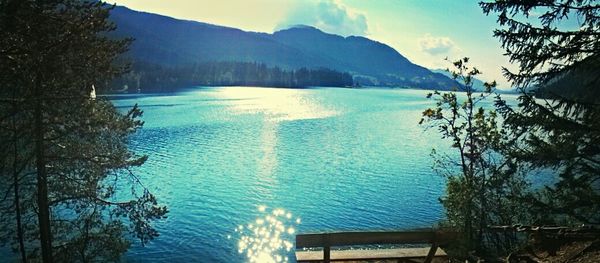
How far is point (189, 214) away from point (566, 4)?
2645 cm

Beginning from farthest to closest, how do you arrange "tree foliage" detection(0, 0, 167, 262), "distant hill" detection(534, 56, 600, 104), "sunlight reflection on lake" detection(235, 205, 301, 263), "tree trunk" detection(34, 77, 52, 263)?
"sunlight reflection on lake" detection(235, 205, 301, 263) < "tree trunk" detection(34, 77, 52, 263) < "tree foliage" detection(0, 0, 167, 262) < "distant hill" detection(534, 56, 600, 104)

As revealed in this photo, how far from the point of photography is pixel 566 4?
37.3ft

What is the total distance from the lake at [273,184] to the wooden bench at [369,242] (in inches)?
391

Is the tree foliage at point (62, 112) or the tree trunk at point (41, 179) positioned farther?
the tree trunk at point (41, 179)

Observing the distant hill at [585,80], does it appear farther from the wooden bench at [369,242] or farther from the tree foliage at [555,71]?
the wooden bench at [369,242]

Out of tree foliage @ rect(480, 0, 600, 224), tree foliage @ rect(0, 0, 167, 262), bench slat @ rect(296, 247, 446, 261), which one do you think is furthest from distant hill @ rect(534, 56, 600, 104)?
tree foliage @ rect(0, 0, 167, 262)

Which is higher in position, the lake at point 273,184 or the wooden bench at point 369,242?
the wooden bench at point 369,242

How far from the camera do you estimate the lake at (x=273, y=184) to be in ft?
90.2

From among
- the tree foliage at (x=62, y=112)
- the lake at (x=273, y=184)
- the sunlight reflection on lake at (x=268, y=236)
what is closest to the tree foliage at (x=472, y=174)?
the lake at (x=273, y=184)

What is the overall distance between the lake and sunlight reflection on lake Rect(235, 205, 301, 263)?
6 cm

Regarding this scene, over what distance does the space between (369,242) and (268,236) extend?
1528 cm

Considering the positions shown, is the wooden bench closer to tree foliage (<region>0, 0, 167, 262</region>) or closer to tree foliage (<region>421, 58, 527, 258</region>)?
tree foliage (<region>421, 58, 527, 258</region>)

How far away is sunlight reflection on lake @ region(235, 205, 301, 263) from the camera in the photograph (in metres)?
25.4

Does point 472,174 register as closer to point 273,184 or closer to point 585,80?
point 585,80
